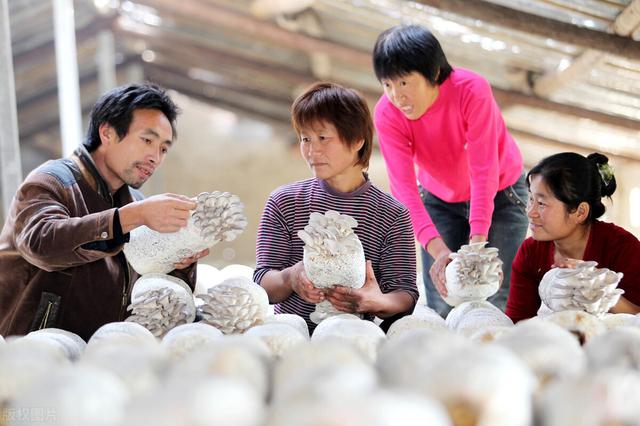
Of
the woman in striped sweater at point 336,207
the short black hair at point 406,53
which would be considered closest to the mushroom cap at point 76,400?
the woman in striped sweater at point 336,207

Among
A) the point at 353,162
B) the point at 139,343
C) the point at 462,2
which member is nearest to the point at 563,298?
the point at 353,162

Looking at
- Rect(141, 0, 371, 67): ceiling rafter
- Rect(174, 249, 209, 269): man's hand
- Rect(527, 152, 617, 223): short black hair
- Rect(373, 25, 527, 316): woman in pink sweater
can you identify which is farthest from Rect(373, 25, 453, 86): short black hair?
Rect(141, 0, 371, 67): ceiling rafter

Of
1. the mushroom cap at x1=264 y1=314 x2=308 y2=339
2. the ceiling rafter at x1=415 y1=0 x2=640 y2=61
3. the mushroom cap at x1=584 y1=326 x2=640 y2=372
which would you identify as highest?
the ceiling rafter at x1=415 y1=0 x2=640 y2=61

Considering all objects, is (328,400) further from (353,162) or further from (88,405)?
(353,162)

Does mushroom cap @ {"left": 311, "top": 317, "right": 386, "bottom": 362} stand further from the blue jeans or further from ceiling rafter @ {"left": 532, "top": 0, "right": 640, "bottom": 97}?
ceiling rafter @ {"left": 532, "top": 0, "right": 640, "bottom": 97}

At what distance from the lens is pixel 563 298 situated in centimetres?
195

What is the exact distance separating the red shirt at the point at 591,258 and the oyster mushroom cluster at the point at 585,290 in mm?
316

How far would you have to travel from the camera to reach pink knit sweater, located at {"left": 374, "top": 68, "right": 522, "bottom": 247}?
274 centimetres

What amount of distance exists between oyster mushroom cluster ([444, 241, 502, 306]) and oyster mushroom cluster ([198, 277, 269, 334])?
65 centimetres

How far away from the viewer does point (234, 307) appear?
6.38 feet

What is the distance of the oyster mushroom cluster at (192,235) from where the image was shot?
6.85 ft

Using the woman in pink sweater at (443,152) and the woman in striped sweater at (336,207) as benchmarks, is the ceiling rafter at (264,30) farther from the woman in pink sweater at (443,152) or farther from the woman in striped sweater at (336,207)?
the woman in striped sweater at (336,207)

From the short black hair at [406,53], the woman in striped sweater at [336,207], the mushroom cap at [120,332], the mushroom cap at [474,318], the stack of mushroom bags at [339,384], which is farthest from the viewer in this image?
the short black hair at [406,53]

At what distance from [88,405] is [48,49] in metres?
8.56
